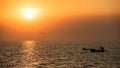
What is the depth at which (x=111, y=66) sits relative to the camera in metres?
74.2

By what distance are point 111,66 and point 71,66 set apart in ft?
29.6

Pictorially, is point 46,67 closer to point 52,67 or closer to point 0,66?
point 52,67

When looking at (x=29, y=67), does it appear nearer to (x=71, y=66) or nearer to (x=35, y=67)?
(x=35, y=67)

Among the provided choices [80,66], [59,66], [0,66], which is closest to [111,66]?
[80,66]

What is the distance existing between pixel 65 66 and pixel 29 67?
798 cm

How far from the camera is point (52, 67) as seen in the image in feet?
236

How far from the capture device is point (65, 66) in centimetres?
7350

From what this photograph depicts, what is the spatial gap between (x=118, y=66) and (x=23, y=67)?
21.1m

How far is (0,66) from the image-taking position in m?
75.1

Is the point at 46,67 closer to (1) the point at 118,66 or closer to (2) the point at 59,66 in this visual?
(2) the point at 59,66

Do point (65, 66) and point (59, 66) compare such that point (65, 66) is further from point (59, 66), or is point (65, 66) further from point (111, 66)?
point (111, 66)

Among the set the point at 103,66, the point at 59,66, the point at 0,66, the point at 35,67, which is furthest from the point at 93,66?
the point at 0,66

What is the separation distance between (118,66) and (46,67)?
16.1m

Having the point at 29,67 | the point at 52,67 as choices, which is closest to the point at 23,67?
the point at 29,67
